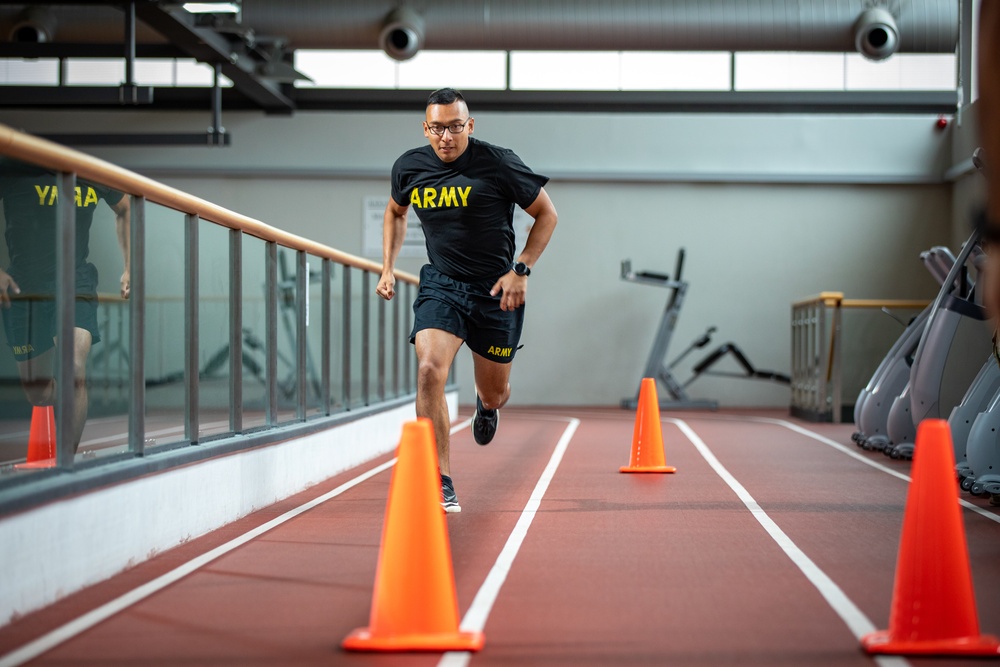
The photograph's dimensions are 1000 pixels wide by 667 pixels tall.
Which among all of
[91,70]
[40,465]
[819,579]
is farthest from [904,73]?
[40,465]

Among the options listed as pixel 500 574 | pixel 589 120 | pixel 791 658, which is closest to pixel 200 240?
pixel 500 574

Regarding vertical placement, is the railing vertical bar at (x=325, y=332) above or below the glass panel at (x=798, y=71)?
below

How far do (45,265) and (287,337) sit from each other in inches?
125

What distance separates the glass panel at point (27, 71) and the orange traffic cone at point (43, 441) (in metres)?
13.3

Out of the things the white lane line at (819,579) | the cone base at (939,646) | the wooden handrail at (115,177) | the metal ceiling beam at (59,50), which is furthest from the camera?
the metal ceiling beam at (59,50)

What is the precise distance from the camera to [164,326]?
5.20 m

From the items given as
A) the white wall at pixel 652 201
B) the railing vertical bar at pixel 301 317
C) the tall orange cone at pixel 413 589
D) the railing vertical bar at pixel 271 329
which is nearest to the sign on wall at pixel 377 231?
the white wall at pixel 652 201

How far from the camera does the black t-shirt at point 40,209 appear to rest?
374 centimetres

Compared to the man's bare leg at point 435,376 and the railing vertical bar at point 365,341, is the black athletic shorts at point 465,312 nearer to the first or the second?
the man's bare leg at point 435,376

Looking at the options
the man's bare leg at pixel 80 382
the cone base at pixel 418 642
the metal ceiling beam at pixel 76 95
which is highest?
the metal ceiling beam at pixel 76 95

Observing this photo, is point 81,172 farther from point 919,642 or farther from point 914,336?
point 914,336

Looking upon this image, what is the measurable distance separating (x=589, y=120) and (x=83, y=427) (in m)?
13.3

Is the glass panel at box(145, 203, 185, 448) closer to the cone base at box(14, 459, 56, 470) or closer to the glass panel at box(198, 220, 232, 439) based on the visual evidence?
the glass panel at box(198, 220, 232, 439)

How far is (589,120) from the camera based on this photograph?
16.7 metres
